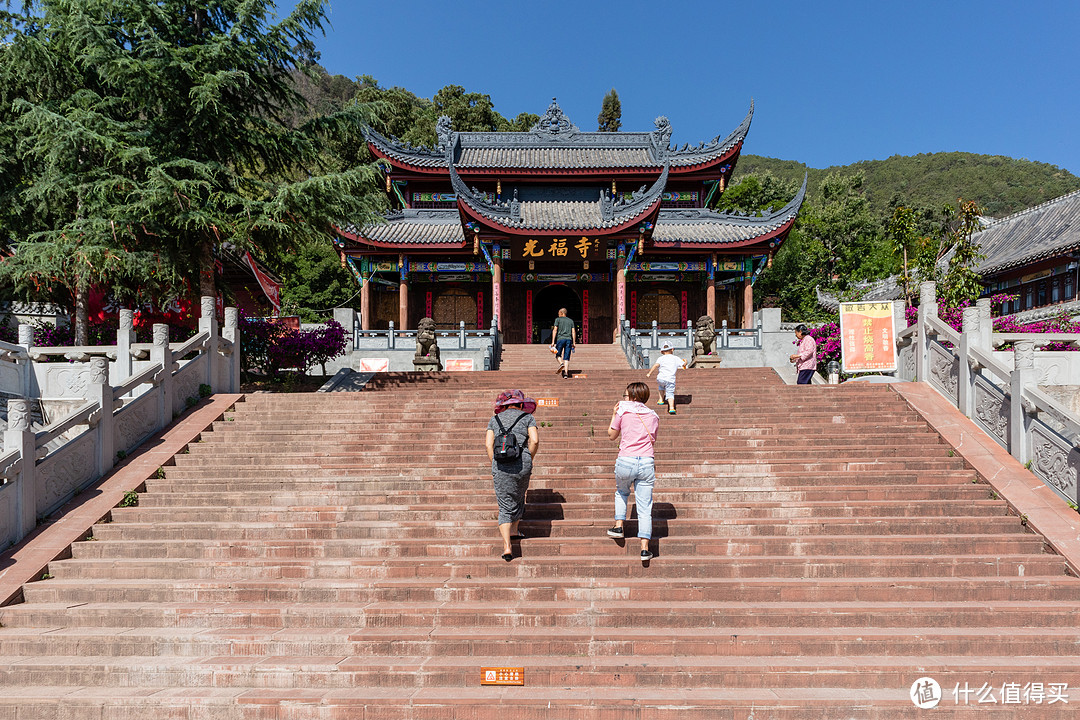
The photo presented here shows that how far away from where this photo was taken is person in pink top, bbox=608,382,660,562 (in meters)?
5.21

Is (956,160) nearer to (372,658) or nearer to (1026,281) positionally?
(1026,281)

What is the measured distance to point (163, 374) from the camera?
8.34m

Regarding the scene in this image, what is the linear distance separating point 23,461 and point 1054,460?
1071 centimetres

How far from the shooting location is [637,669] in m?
4.30

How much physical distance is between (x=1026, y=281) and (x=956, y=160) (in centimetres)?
5838

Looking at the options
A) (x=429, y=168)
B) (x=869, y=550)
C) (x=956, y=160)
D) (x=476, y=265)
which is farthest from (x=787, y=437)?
(x=956, y=160)

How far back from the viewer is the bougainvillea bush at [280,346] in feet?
39.9

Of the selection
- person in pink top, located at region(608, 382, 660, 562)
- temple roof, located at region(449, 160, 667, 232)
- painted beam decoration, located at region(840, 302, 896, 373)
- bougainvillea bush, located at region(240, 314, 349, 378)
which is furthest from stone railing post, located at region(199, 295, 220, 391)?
painted beam decoration, located at region(840, 302, 896, 373)

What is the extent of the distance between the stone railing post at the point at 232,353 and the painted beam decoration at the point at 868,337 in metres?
10.4

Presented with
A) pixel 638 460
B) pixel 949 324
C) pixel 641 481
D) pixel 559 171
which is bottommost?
pixel 641 481

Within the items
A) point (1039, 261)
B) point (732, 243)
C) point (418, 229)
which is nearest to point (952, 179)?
point (1039, 261)

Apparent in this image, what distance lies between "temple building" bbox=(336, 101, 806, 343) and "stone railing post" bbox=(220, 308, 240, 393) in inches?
348

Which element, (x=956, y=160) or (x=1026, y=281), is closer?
(x=1026, y=281)

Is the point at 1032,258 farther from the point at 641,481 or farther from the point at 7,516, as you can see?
the point at 7,516
